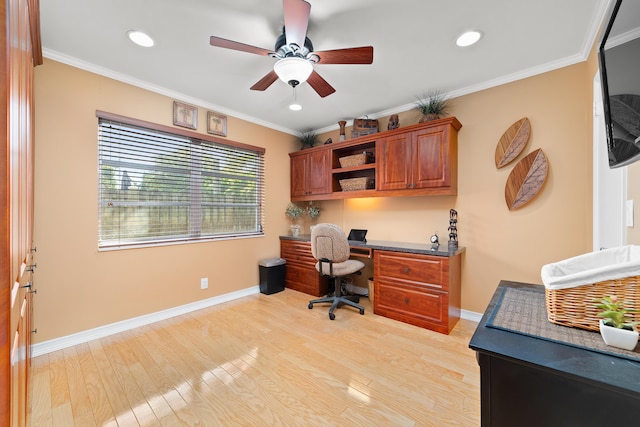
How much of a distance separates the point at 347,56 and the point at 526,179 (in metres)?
2.08

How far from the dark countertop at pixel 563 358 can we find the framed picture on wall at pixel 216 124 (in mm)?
3391

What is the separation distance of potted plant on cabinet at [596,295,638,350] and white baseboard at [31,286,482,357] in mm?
2351

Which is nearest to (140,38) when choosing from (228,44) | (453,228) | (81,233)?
(228,44)

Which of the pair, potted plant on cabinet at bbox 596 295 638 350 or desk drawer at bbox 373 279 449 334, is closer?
potted plant on cabinet at bbox 596 295 638 350

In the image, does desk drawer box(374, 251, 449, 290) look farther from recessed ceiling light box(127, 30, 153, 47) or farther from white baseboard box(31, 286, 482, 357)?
recessed ceiling light box(127, 30, 153, 47)

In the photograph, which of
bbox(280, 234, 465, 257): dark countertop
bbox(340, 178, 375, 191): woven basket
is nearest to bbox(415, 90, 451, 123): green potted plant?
bbox(340, 178, 375, 191): woven basket

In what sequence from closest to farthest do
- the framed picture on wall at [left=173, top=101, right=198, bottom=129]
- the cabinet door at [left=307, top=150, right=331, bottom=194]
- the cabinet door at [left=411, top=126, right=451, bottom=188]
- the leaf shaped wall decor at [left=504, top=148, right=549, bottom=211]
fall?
1. the leaf shaped wall decor at [left=504, top=148, right=549, bottom=211]
2. the cabinet door at [left=411, top=126, right=451, bottom=188]
3. the framed picture on wall at [left=173, top=101, right=198, bottom=129]
4. the cabinet door at [left=307, top=150, right=331, bottom=194]

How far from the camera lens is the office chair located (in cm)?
285

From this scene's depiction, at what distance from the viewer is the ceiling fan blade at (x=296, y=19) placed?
1.48 metres

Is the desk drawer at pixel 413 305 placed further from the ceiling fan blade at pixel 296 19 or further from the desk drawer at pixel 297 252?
the ceiling fan blade at pixel 296 19

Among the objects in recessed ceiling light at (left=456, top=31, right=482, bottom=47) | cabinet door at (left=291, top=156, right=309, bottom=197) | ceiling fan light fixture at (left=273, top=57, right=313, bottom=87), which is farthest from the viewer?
cabinet door at (left=291, top=156, right=309, bottom=197)

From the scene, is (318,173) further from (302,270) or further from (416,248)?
(416,248)

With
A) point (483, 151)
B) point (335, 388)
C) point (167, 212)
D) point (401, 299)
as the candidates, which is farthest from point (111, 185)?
point (483, 151)

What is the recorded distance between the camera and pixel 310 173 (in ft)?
12.9
